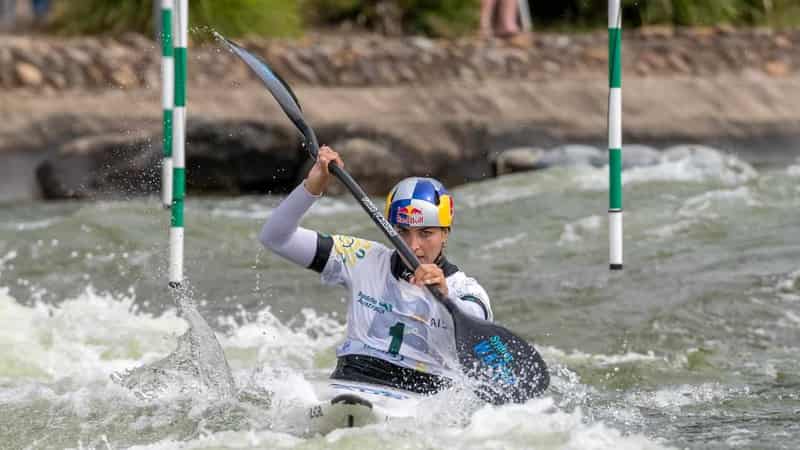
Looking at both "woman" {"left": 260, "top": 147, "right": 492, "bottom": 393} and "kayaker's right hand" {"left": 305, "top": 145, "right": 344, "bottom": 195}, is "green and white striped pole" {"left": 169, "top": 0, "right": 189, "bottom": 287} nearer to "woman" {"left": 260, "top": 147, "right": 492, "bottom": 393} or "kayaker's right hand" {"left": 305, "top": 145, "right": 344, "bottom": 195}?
"woman" {"left": 260, "top": 147, "right": 492, "bottom": 393}

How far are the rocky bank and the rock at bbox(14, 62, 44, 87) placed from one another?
0.04 feet

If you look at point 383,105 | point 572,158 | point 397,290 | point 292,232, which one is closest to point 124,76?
point 383,105

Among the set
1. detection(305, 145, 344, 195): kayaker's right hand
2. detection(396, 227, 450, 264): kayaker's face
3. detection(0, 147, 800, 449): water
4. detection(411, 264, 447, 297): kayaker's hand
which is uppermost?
detection(305, 145, 344, 195): kayaker's right hand

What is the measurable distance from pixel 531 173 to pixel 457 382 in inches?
315

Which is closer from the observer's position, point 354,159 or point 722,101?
point 354,159

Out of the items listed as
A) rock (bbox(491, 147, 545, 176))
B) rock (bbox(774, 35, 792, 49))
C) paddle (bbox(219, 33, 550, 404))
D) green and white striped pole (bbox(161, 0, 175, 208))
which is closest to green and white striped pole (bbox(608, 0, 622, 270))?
paddle (bbox(219, 33, 550, 404))

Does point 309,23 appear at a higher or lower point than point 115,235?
higher

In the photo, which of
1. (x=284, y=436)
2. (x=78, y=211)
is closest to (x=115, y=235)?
(x=78, y=211)

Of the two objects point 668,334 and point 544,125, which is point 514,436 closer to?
point 668,334

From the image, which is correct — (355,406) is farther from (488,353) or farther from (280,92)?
(280,92)

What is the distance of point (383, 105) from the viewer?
600 inches

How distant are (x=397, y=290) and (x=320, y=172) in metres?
0.53

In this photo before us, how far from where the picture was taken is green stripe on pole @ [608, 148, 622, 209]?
277 inches

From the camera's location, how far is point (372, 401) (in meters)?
5.54
